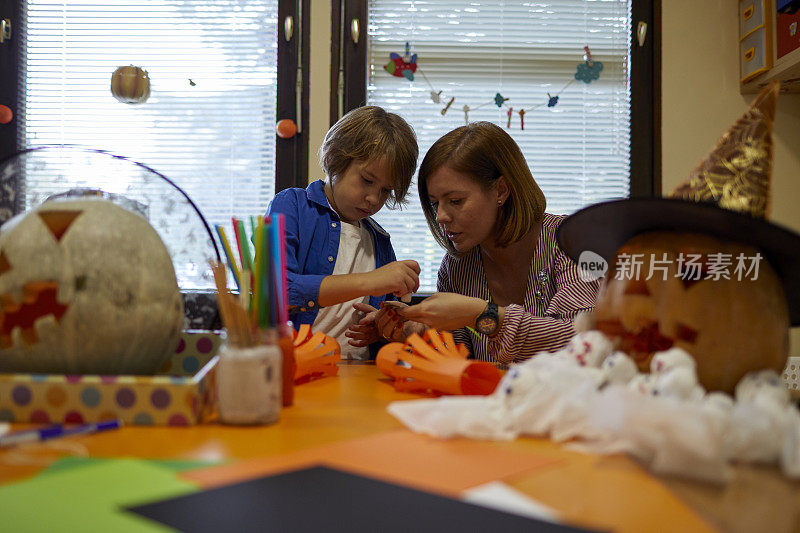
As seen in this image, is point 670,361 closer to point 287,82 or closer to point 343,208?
point 343,208

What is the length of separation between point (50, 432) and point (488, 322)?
2.84ft

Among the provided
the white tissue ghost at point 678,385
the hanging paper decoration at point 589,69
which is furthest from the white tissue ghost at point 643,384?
the hanging paper decoration at point 589,69

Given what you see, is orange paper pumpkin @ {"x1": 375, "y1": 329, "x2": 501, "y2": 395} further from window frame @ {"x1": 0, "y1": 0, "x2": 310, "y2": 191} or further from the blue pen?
window frame @ {"x1": 0, "y1": 0, "x2": 310, "y2": 191}

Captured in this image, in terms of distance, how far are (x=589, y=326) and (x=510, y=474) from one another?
1.24 ft

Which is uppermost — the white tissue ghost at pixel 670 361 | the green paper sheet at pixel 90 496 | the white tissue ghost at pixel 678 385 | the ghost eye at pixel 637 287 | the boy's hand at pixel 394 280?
the ghost eye at pixel 637 287

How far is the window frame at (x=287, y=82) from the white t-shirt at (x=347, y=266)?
0.76 m

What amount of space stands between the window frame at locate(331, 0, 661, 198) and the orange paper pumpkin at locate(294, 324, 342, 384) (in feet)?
5.27

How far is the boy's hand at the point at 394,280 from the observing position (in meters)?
1.40

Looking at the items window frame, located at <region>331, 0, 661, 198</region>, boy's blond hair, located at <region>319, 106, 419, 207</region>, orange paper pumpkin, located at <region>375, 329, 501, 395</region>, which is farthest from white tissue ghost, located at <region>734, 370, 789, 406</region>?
window frame, located at <region>331, 0, 661, 198</region>

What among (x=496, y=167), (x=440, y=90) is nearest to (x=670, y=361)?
(x=496, y=167)

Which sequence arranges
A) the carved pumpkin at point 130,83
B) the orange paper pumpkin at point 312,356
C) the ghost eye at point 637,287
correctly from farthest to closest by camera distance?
the carved pumpkin at point 130,83
the orange paper pumpkin at point 312,356
the ghost eye at point 637,287

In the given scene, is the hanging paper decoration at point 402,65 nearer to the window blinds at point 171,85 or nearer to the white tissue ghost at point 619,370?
the window blinds at point 171,85

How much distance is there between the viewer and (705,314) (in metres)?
0.68

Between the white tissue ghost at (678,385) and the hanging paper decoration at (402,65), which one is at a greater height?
the hanging paper decoration at (402,65)
